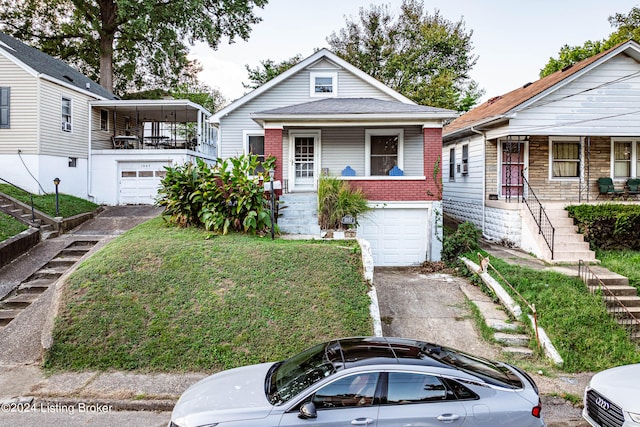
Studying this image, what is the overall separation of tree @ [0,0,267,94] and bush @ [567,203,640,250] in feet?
80.7

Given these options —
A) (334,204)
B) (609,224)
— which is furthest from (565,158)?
(334,204)

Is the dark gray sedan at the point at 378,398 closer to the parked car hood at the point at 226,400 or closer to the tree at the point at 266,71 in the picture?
the parked car hood at the point at 226,400

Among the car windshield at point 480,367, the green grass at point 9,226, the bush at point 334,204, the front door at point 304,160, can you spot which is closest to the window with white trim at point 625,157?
the bush at point 334,204

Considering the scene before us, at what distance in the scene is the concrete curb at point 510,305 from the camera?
7348 millimetres

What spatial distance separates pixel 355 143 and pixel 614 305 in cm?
949

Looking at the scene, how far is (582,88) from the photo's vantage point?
13.8 m

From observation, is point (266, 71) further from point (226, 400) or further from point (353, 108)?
point (226, 400)

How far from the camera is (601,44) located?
28.9m

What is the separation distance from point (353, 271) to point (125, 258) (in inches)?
196

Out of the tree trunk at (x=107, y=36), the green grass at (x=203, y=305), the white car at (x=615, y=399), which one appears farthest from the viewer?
the tree trunk at (x=107, y=36)

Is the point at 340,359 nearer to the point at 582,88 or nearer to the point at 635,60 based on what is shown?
the point at 582,88

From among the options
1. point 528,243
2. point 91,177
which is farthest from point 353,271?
point 91,177

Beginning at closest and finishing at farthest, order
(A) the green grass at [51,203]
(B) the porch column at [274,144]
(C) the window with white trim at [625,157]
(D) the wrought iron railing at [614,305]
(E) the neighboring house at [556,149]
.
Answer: (D) the wrought iron railing at [614,305], (B) the porch column at [274,144], (E) the neighboring house at [556,149], (A) the green grass at [51,203], (C) the window with white trim at [625,157]

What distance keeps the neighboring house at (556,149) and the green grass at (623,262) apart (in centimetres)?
98
